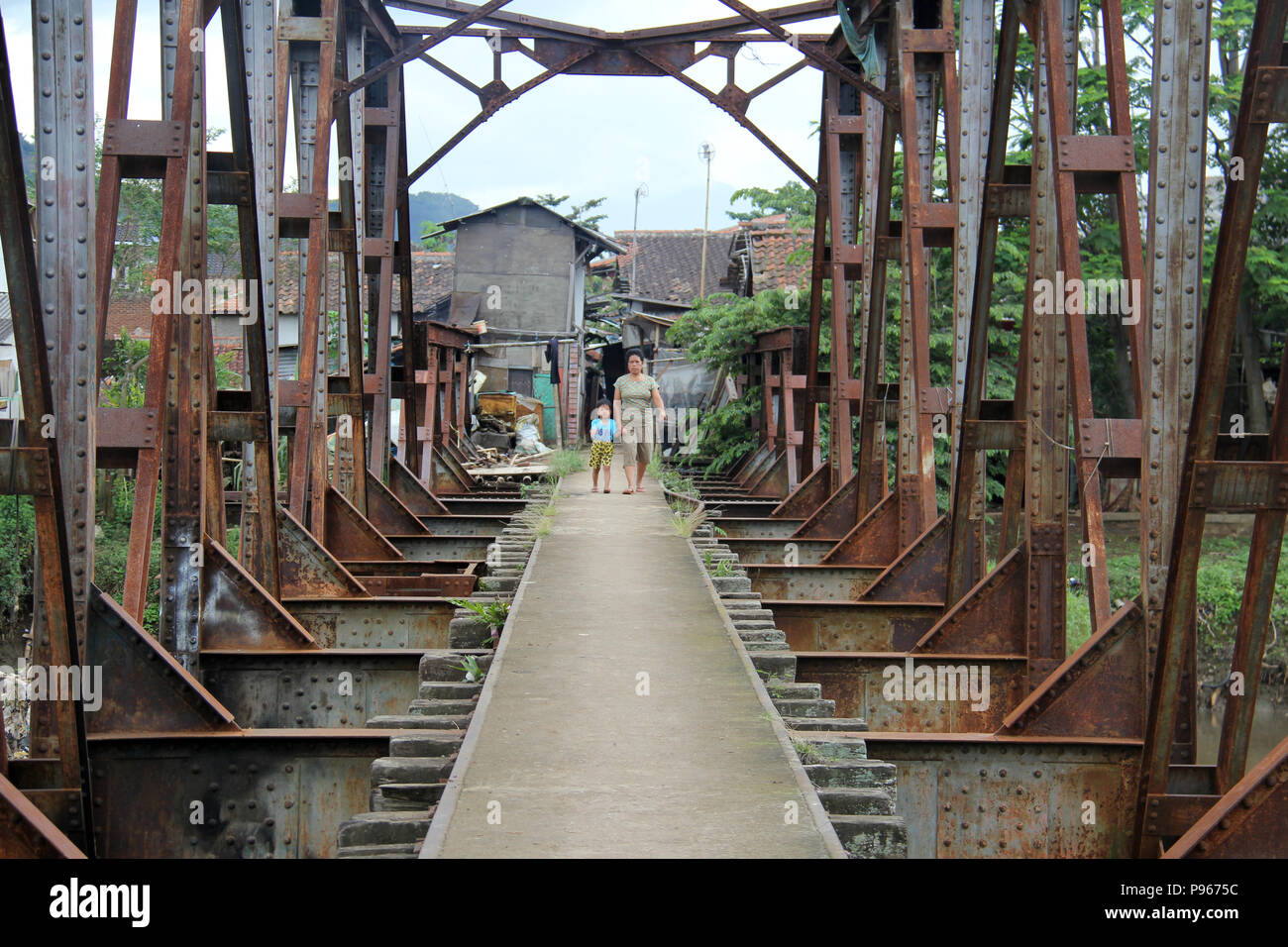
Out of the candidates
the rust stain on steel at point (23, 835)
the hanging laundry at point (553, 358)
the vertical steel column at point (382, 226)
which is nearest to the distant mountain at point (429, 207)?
the hanging laundry at point (553, 358)

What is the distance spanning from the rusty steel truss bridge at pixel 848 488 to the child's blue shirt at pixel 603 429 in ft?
7.95

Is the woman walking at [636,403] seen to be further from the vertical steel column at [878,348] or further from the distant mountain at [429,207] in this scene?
the distant mountain at [429,207]

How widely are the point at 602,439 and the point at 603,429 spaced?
235 millimetres

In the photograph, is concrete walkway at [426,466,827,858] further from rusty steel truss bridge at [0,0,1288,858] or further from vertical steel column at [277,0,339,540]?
vertical steel column at [277,0,339,540]

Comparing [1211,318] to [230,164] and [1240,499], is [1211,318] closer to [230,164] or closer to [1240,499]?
[1240,499]

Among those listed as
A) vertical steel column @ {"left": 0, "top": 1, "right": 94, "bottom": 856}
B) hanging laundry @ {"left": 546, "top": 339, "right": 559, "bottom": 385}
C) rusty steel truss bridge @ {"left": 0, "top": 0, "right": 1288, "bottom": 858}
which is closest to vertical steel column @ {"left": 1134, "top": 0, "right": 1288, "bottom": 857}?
rusty steel truss bridge @ {"left": 0, "top": 0, "right": 1288, "bottom": 858}

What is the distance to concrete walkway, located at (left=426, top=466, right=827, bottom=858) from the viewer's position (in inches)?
158

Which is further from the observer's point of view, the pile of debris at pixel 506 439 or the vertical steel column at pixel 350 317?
the pile of debris at pixel 506 439

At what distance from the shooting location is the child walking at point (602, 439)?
45.8 feet

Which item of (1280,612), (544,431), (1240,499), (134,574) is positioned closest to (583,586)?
(134,574)

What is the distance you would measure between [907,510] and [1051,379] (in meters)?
3.05

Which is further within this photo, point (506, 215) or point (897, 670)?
point (506, 215)

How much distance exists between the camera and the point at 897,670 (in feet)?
24.5

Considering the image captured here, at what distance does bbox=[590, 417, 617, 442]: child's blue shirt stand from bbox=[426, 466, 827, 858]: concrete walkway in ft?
19.5
